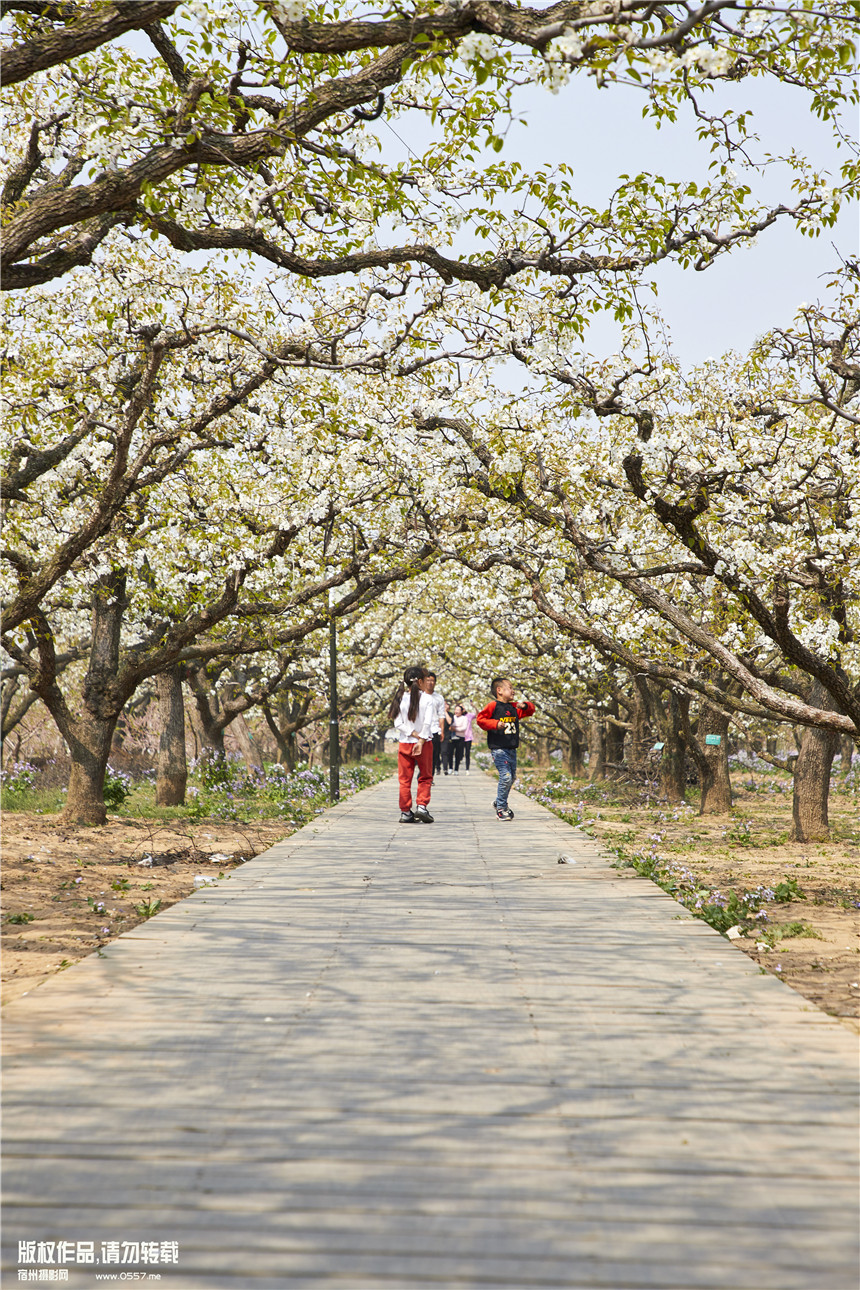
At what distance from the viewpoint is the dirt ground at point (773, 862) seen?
22.2 ft

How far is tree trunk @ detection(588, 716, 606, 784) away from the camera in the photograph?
30641mm

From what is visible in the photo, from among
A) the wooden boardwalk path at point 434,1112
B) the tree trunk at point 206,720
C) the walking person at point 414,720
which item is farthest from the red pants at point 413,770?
the wooden boardwalk path at point 434,1112

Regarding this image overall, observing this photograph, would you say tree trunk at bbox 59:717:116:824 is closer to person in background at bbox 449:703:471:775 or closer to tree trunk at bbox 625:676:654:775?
tree trunk at bbox 625:676:654:775

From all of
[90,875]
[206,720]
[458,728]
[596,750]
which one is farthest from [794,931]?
[458,728]

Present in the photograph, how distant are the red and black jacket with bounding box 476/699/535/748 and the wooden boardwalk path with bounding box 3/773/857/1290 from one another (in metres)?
8.38

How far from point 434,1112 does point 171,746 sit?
1435 centimetres

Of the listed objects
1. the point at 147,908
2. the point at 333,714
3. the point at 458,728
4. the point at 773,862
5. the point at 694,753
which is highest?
the point at 333,714

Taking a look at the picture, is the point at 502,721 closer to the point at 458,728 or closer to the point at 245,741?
the point at 458,728

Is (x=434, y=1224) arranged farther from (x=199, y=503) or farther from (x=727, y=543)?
(x=199, y=503)

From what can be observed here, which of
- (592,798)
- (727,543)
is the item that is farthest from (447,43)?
(592,798)

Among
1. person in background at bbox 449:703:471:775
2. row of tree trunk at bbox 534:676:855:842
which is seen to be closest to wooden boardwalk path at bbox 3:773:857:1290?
row of tree trunk at bbox 534:676:855:842

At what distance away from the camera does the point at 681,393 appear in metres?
15.2

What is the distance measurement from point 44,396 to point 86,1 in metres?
6.07

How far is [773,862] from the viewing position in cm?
1256
